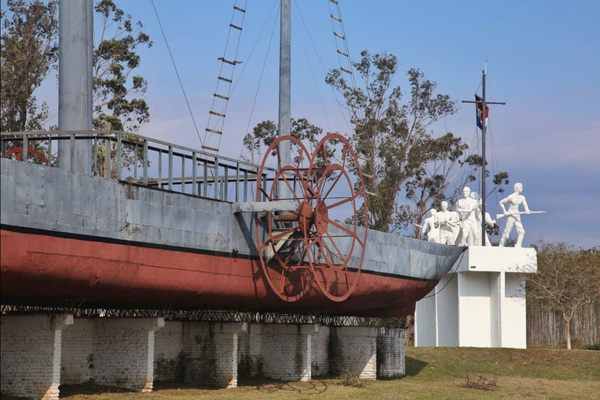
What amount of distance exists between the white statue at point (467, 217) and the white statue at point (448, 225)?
0.54 meters

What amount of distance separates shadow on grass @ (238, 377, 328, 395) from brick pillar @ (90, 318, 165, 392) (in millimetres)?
5265

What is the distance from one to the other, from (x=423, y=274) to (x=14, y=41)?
3034cm

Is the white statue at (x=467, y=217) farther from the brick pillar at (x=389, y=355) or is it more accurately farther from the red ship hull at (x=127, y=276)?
the red ship hull at (x=127, y=276)

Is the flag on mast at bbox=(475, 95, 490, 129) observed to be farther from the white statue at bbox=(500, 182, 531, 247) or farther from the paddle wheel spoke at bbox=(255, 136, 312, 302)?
the paddle wheel spoke at bbox=(255, 136, 312, 302)

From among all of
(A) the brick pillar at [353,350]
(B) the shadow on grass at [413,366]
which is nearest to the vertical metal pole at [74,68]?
(A) the brick pillar at [353,350]

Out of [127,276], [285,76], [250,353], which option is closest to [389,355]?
[250,353]

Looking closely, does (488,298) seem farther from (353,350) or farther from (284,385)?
(284,385)

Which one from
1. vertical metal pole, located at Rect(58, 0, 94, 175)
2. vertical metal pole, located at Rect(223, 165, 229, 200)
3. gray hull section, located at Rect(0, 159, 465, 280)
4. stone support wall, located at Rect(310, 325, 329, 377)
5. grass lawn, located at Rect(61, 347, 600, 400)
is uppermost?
vertical metal pole, located at Rect(58, 0, 94, 175)

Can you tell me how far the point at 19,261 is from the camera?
23141mm

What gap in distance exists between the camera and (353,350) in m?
41.7

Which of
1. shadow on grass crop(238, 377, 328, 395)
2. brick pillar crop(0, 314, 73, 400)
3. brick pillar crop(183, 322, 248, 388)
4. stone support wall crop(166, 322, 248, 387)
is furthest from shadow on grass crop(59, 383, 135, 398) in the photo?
shadow on grass crop(238, 377, 328, 395)

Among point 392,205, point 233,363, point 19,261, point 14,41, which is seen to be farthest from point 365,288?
point 392,205

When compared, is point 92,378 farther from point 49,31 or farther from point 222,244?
point 49,31

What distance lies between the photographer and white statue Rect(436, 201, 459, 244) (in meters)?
55.6
